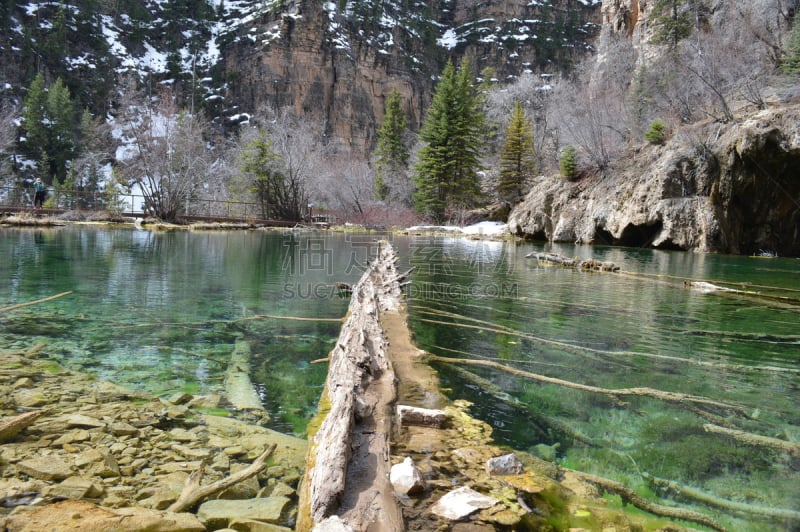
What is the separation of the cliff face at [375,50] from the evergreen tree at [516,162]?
111 ft

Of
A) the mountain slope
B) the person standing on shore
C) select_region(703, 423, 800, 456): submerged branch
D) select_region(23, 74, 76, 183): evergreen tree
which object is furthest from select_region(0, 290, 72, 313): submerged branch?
the mountain slope

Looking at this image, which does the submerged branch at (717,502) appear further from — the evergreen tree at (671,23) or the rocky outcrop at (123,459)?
the evergreen tree at (671,23)

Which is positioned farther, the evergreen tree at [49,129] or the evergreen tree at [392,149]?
the evergreen tree at [49,129]

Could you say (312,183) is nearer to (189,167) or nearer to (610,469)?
(189,167)

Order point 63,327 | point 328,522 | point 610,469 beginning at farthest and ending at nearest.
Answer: point 63,327 → point 610,469 → point 328,522

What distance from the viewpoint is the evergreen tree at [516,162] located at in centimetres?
3959

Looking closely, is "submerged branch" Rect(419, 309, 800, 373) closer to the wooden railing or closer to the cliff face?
the wooden railing

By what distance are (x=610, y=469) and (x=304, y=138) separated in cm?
3605

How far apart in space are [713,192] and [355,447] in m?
23.8

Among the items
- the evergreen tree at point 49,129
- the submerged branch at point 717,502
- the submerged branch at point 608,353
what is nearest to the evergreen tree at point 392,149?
the evergreen tree at point 49,129

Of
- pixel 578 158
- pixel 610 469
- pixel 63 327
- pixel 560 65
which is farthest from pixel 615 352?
pixel 560 65

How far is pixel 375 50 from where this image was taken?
7481 cm

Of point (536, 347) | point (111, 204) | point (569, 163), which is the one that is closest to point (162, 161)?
point (111, 204)

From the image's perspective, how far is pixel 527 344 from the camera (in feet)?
17.5
